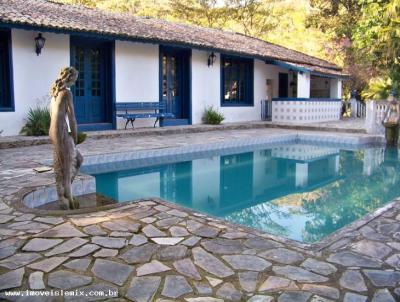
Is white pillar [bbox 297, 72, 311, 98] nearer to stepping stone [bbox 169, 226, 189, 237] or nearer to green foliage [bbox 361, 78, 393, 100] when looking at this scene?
green foliage [bbox 361, 78, 393, 100]

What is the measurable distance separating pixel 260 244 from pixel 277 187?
14.2 feet

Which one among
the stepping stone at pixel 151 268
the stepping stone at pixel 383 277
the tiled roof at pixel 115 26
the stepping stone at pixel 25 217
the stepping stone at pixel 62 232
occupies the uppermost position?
the tiled roof at pixel 115 26

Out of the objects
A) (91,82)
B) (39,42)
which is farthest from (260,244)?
(91,82)

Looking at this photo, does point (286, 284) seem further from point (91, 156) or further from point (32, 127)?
point (32, 127)

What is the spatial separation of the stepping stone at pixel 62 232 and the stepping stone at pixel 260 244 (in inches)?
61.7

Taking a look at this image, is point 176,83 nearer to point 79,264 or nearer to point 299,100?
point 299,100

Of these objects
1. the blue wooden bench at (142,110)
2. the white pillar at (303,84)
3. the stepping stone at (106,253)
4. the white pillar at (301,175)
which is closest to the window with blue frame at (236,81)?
the white pillar at (303,84)

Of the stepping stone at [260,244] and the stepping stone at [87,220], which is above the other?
the stepping stone at [87,220]

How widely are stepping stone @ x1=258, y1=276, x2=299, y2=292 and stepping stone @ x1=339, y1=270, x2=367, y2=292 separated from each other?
0.38 m

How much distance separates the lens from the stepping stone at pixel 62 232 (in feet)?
12.6

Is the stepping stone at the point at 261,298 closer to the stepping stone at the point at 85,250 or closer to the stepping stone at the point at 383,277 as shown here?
the stepping stone at the point at 383,277

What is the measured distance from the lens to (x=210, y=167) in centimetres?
959

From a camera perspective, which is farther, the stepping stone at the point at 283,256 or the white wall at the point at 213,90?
the white wall at the point at 213,90

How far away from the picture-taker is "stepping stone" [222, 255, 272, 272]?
325 centimetres
